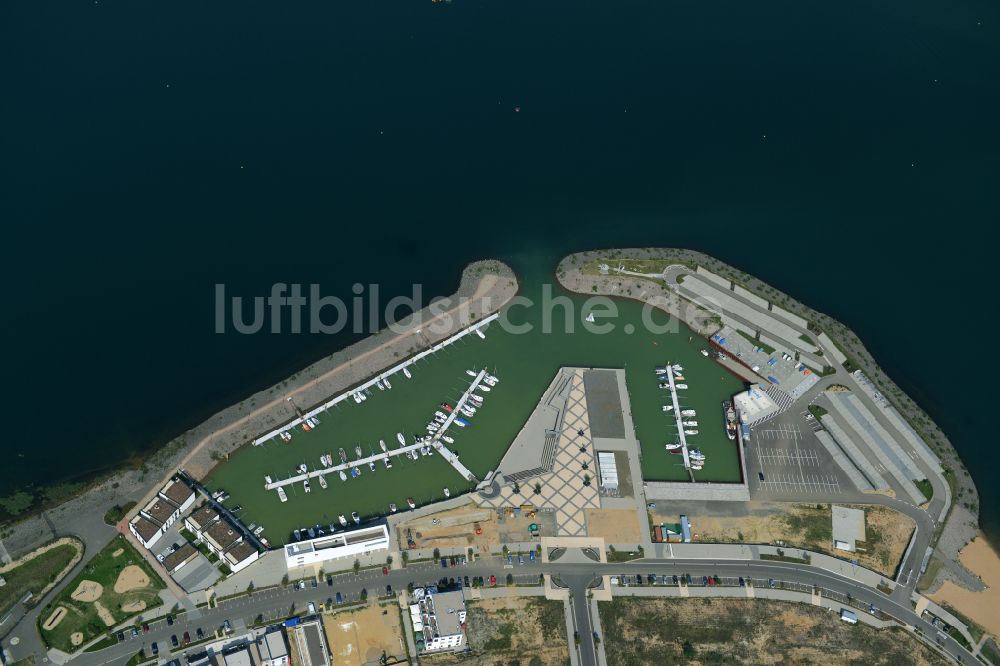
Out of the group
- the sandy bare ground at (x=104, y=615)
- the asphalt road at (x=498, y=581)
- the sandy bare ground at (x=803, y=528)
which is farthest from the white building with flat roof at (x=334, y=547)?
the sandy bare ground at (x=803, y=528)

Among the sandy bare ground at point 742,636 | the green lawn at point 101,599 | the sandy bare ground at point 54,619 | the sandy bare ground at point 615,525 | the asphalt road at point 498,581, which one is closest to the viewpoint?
the green lawn at point 101,599

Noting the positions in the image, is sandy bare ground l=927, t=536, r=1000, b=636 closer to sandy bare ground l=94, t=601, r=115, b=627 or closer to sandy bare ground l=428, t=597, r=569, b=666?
sandy bare ground l=428, t=597, r=569, b=666

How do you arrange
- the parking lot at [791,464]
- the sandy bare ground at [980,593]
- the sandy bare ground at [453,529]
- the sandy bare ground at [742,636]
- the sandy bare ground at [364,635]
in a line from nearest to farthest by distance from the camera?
the sandy bare ground at [364,635] < the sandy bare ground at [742,636] < the sandy bare ground at [980,593] < the sandy bare ground at [453,529] < the parking lot at [791,464]

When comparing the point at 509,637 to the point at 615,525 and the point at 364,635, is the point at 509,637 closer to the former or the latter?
the point at 364,635

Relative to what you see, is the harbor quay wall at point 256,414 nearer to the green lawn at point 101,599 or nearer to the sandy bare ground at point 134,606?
the green lawn at point 101,599

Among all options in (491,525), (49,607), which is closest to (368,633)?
(491,525)

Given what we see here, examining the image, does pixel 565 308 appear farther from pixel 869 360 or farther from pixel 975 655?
pixel 975 655

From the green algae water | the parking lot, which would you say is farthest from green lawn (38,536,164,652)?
the parking lot
